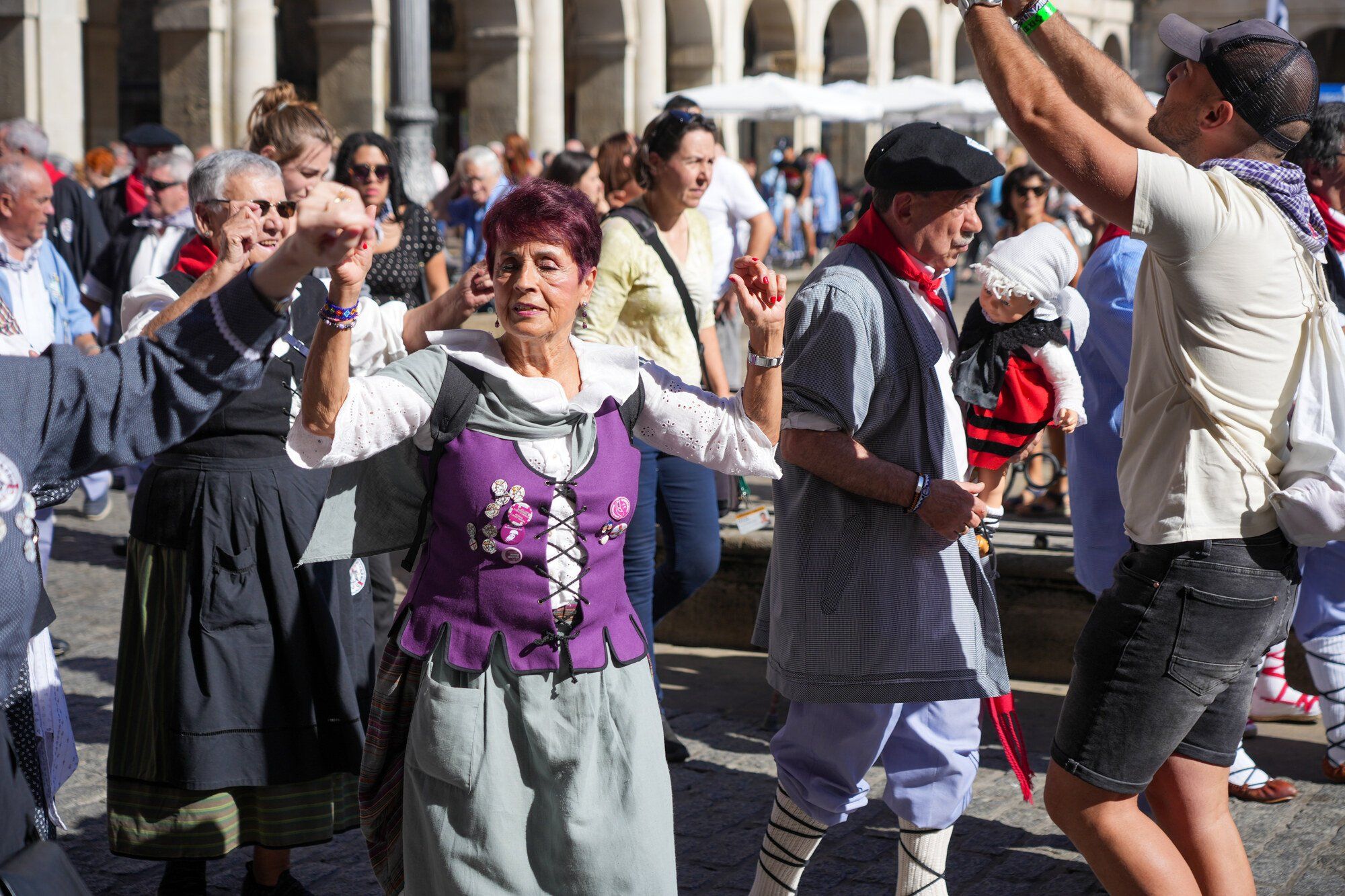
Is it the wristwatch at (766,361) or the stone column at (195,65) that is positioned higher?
the stone column at (195,65)

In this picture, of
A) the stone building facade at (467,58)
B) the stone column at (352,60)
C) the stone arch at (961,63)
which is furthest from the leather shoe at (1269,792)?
the stone arch at (961,63)

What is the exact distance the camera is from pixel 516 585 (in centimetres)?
289

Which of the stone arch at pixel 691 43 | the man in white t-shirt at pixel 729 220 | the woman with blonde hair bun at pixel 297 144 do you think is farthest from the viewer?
the stone arch at pixel 691 43

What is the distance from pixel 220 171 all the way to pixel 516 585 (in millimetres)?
1599

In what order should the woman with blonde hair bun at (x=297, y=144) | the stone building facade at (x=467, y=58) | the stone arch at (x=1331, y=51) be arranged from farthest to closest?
the stone arch at (x=1331, y=51)
the stone building facade at (x=467, y=58)
the woman with blonde hair bun at (x=297, y=144)

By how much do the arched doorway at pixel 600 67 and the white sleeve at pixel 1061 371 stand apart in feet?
76.5

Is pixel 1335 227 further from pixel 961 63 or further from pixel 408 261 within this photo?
pixel 961 63

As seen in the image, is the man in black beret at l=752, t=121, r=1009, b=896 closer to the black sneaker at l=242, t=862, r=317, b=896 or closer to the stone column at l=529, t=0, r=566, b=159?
the black sneaker at l=242, t=862, r=317, b=896

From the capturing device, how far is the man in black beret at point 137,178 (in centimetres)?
938

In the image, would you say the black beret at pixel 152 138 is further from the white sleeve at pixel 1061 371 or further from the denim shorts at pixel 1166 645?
the denim shorts at pixel 1166 645

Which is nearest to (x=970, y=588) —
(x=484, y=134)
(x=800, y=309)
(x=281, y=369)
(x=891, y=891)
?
(x=800, y=309)

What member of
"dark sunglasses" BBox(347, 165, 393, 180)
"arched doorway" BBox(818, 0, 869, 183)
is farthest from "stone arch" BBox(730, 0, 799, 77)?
"dark sunglasses" BBox(347, 165, 393, 180)

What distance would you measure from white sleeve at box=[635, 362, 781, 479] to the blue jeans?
159 centimetres

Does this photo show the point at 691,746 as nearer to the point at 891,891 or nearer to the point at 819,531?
the point at 891,891
